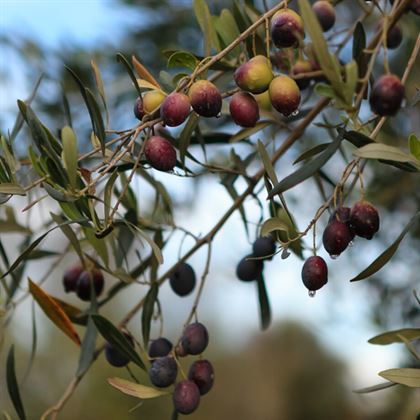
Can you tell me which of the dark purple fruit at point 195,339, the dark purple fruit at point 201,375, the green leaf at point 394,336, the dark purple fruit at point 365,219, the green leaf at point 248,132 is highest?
the green leaf at point 248,132

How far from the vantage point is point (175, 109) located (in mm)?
580

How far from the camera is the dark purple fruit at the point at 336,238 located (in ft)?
2.00

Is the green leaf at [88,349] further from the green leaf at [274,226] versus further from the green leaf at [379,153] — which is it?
the green leaf at [379,153]

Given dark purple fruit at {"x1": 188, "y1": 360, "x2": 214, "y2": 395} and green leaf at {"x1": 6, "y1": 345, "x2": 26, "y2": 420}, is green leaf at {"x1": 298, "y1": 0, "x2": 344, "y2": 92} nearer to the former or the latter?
dark purple fruit at {"x1": 188, "y1": 360, "x2": 214, "y2": 395}

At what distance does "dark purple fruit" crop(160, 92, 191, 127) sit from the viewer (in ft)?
1.90

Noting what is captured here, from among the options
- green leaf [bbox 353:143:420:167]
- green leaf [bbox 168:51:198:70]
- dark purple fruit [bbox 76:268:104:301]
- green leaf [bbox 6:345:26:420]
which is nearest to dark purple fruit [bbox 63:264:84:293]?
dark purple fruit [bbox 76:268:104:301]

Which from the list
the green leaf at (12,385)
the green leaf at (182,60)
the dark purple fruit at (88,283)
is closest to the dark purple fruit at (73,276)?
the dark purple fruit at (88,283)

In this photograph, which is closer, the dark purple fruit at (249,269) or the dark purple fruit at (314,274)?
the dark purple fruit at (314,274)

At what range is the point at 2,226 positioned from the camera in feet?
3.03

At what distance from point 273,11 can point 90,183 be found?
0.18 metres

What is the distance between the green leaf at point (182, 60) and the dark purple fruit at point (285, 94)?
0.32 ft

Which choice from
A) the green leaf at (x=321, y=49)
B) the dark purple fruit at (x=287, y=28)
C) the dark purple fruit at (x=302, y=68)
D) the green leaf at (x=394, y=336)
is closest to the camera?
the green leaf at (x=321, y=49)

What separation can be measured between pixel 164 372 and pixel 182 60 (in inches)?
10.8

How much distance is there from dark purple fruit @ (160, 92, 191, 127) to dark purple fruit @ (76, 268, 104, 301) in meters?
0.32
